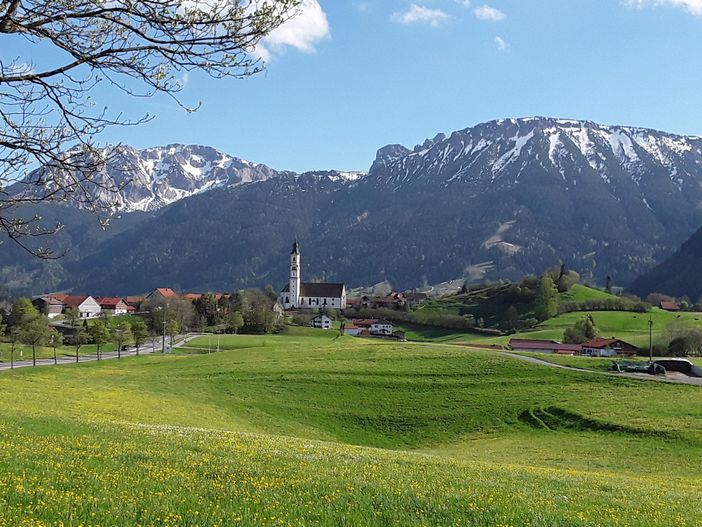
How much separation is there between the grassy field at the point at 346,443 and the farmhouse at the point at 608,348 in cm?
5080

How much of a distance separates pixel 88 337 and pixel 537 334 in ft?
343

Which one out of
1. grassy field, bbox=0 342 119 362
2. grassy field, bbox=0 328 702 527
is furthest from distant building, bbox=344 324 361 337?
grassy field, bbox=0 328 702 527

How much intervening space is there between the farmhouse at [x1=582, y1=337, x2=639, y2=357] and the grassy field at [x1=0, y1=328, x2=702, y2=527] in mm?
50796

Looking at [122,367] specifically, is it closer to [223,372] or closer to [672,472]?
[223,372]

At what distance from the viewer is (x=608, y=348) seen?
400 ft

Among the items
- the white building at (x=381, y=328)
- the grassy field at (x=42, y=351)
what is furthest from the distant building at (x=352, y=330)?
the grassy field at (x=42, y=351)

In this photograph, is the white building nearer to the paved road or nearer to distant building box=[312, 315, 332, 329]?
distant building box=[312, 315, 332, 329]

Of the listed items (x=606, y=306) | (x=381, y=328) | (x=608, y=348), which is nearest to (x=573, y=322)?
(x=606, y=306)

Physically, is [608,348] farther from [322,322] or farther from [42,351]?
[42,351]

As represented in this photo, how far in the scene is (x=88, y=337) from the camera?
118 metres

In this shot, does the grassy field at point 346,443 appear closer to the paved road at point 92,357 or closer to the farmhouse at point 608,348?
the paved road at point 92,357

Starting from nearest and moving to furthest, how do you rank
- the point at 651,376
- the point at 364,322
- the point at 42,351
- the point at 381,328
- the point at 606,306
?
the point at 651,376
the point at 42,351
the point at 381,328
the point at 364,322
the point at 606,306

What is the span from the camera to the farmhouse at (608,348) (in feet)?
385

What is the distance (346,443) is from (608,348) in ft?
304
